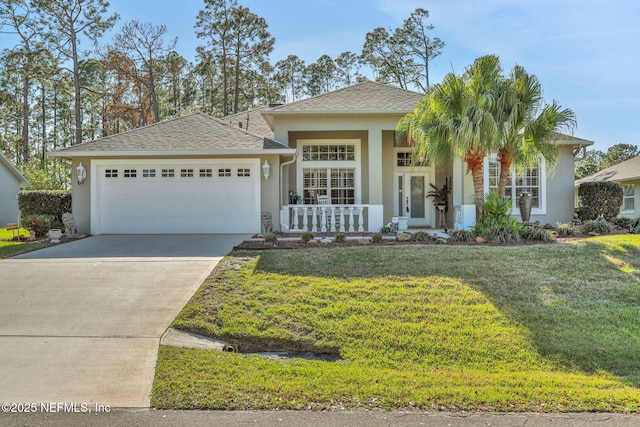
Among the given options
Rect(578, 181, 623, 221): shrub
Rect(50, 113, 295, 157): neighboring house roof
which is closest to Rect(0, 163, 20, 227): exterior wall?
Rect(50, 113, 295, 157): neighboring house roof

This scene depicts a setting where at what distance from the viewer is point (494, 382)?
15.1 feet

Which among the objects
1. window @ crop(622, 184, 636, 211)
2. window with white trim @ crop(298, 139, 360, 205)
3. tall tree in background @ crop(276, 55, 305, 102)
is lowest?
window @ crop(622, 184, 636, 211)

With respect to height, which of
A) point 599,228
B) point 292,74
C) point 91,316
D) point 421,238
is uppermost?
point 292,74

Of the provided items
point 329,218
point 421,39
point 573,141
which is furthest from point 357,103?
point 421,39

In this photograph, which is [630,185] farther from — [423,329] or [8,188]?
[8,188]

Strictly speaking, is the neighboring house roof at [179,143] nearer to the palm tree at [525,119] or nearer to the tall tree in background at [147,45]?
the palm tree at [525,119]

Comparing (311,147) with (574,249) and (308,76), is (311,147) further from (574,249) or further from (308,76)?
(308,76)

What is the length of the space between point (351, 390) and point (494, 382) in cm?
158

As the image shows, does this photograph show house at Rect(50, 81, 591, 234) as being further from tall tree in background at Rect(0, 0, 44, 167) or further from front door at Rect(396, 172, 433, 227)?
tall tree in background at Rect(0, 0, 44, 167)

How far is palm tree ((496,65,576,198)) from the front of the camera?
11.0 m

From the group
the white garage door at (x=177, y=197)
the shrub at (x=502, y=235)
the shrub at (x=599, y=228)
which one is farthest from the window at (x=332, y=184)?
the shrub at (x=599, y=228)

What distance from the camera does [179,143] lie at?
45.4 ft

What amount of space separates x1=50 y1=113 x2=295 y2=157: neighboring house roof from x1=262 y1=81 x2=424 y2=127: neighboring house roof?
1.32m

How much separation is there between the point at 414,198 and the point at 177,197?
8807mm
